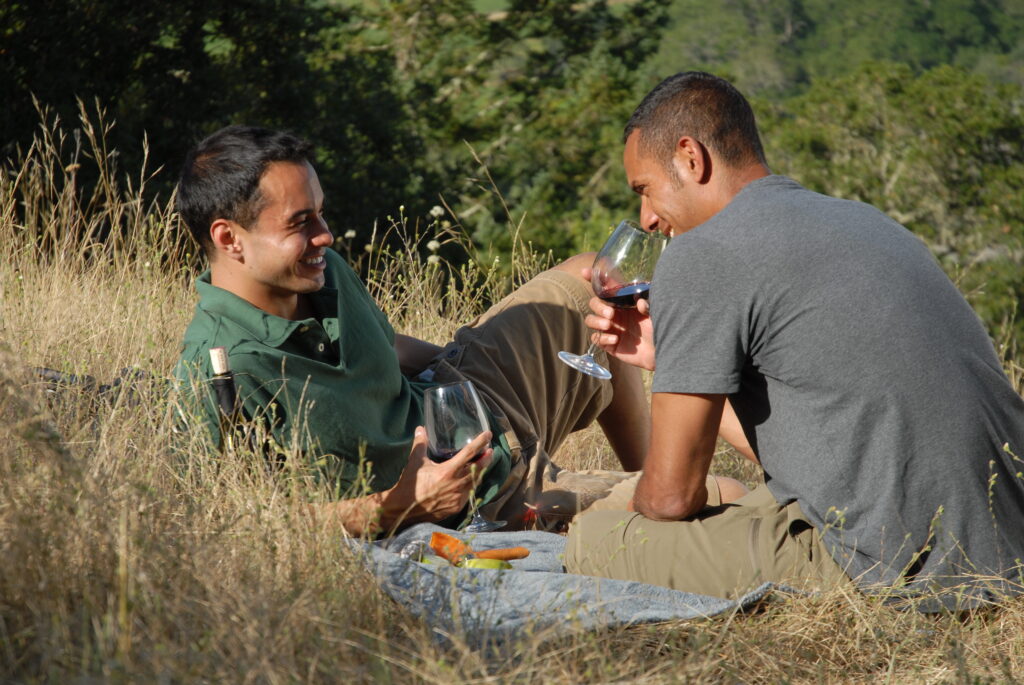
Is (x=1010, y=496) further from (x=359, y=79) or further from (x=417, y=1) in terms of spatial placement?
(x=417, y=1)

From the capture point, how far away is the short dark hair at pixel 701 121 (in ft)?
9.64

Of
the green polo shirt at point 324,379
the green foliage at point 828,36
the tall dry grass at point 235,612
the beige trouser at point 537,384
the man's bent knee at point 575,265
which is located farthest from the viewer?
the green foliage at point 828,36

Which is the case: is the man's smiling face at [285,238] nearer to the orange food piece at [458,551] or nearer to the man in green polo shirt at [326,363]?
the man in green polo shirt at [326,363]

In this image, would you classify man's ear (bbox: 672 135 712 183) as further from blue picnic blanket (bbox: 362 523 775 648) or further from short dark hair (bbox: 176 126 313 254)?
short dark hair (bbox: 176 126 313 254)

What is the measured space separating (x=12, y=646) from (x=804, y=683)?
1680 mm

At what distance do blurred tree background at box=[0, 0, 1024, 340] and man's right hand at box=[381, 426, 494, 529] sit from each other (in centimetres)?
436

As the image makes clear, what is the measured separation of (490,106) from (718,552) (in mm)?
13292

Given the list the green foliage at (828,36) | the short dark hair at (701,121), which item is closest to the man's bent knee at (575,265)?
the short dark hair at (701,121)

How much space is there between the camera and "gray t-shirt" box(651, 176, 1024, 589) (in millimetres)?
2533

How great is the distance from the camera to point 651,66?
652 inches

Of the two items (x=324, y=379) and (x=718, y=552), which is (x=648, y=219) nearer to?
(x=718, y=552)

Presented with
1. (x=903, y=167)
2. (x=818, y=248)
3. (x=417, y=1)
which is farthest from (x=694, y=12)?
(x=818, y=248)

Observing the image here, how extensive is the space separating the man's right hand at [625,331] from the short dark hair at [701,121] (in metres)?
0.44

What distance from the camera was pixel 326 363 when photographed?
11.2ft
